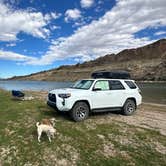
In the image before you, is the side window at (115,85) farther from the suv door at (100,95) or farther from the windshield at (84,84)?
the windshield at (84,84)

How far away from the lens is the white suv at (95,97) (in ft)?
33.4

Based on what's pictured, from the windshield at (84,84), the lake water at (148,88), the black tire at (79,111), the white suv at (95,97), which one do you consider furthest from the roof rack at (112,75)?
the lake water at (148,88)

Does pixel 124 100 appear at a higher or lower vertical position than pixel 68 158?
higher

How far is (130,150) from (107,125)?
8.60 ft

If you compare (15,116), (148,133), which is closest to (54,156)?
(148,133)

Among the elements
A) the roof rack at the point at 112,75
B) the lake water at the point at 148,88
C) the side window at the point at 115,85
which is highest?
the roof rack at the point at 112,75

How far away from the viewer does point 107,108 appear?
11352mm

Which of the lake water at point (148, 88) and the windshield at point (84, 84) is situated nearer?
the windshield at point (84, 84)

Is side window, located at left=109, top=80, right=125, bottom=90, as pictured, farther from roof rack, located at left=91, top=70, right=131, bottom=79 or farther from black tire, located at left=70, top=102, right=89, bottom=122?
black tire, located at left=70, top=102, right=89, bottom=122

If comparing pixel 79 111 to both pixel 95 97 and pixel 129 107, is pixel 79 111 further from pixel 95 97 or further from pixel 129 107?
pixel 129 107

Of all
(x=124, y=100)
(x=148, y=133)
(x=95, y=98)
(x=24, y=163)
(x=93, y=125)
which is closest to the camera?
(x=24, y=163)

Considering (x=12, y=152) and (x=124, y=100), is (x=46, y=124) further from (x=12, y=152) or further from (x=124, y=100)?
(x=124, y=100)

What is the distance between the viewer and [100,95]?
1098cm

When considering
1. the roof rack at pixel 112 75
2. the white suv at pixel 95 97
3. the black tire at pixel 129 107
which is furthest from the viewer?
the black tire at pixel 129 107
